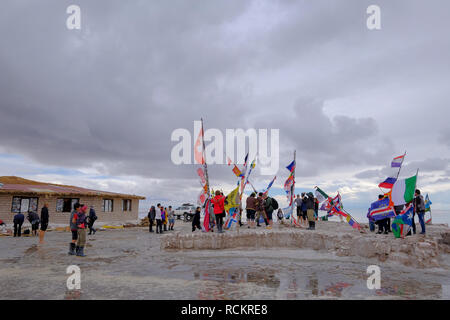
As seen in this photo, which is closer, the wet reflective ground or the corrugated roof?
the wet reflective ground

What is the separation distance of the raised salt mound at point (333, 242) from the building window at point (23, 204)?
15.8 metres

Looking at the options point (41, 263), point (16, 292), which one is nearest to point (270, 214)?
point (41, 263)

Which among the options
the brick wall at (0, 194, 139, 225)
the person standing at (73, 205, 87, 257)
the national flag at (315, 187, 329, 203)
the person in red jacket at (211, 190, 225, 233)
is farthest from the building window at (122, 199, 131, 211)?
the person standing at (73, 205, 87, 257)

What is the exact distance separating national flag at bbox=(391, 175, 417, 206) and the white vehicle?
24.7 m

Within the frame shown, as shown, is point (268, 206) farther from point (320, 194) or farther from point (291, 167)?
point (320, 194)

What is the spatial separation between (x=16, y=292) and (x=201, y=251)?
651cm

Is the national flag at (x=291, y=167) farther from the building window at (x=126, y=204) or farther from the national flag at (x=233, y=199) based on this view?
the building window at (x=126, y=204)

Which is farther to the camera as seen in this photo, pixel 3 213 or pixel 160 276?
pixel 3 213

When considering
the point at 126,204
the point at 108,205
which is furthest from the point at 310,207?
the point at 126,204

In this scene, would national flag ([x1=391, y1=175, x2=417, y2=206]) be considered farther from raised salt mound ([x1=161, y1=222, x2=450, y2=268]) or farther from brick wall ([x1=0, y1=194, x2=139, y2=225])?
brick wall ([x1=0, y1=194, x2=139, y2=225])

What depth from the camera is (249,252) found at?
11.1 m

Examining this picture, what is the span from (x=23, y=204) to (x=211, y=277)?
20689 mm

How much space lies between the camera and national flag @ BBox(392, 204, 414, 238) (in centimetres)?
990
